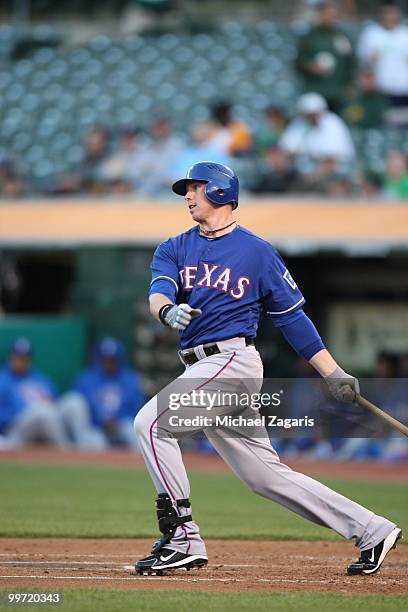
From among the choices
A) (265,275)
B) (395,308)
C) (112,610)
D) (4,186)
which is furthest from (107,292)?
(112,610)

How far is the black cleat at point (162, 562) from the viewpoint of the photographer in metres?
5.00

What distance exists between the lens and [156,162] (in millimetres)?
13047

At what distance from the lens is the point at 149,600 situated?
4359 mm

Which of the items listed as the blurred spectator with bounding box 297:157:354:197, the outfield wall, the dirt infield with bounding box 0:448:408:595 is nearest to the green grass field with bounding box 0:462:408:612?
the dirt infield with bounding box 0:448:408:595

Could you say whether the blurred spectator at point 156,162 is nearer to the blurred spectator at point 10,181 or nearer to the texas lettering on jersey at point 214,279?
the blurred spectator at point 10,181

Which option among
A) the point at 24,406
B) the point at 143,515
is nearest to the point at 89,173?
the point at 24,406

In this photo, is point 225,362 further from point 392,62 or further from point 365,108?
point 392,62

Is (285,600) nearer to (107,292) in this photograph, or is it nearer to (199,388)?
(199,388)

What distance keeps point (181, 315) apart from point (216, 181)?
28.7 inches

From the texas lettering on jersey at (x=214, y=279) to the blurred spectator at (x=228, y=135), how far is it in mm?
7543

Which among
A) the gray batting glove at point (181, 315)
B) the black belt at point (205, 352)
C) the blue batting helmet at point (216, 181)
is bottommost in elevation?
the black belt at point (205, 352)

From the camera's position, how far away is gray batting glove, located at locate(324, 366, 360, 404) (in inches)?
197

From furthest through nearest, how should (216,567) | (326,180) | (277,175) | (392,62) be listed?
(392,62) < (277,175) < (326,180) < (216,567)

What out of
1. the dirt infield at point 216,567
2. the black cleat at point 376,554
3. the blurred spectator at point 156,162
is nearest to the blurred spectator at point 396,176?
the blurred spectator at point 156,162
